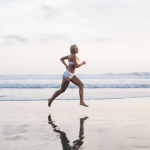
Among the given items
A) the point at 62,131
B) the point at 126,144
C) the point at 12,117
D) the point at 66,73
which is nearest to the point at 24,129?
the point at 62,131

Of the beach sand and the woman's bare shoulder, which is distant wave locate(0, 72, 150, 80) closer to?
the woman's bare shoulder

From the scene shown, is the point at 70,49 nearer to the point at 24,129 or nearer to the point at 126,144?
the point at 24,129

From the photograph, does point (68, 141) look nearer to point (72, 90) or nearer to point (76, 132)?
point (76, 132)

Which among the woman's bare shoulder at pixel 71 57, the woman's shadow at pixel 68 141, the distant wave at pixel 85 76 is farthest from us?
the distant wave at pixel 85 76

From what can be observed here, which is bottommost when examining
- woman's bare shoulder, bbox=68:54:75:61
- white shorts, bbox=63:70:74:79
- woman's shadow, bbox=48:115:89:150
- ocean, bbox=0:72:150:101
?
woman's shadow, bbox=48:115:89:150

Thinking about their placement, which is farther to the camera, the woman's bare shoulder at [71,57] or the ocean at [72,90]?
the ocean at [72,90]

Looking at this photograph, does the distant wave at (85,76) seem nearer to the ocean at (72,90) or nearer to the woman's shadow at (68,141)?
the ocean at (72,90)

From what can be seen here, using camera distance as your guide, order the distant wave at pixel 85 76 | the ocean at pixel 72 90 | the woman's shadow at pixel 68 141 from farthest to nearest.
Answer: the distant wave at pixel 85 76
the ocean at pixel 72 90
the woman's shadow at pixel 68 141

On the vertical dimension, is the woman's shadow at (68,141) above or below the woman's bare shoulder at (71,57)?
below

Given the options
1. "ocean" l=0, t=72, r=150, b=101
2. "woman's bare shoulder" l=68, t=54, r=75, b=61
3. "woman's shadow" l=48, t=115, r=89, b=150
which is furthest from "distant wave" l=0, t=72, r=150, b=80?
"woman's shadow" l=48, t=115, r=89, b=150

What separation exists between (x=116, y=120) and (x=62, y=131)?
1502mm

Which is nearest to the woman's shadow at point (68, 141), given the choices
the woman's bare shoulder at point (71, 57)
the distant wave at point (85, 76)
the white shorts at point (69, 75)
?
the white shorts at point (69, 75)

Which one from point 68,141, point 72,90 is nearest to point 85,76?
point 72,90

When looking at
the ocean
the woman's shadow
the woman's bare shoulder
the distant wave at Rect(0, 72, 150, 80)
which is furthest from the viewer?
the distant wave at Rect(0, 72, 150, 80)
